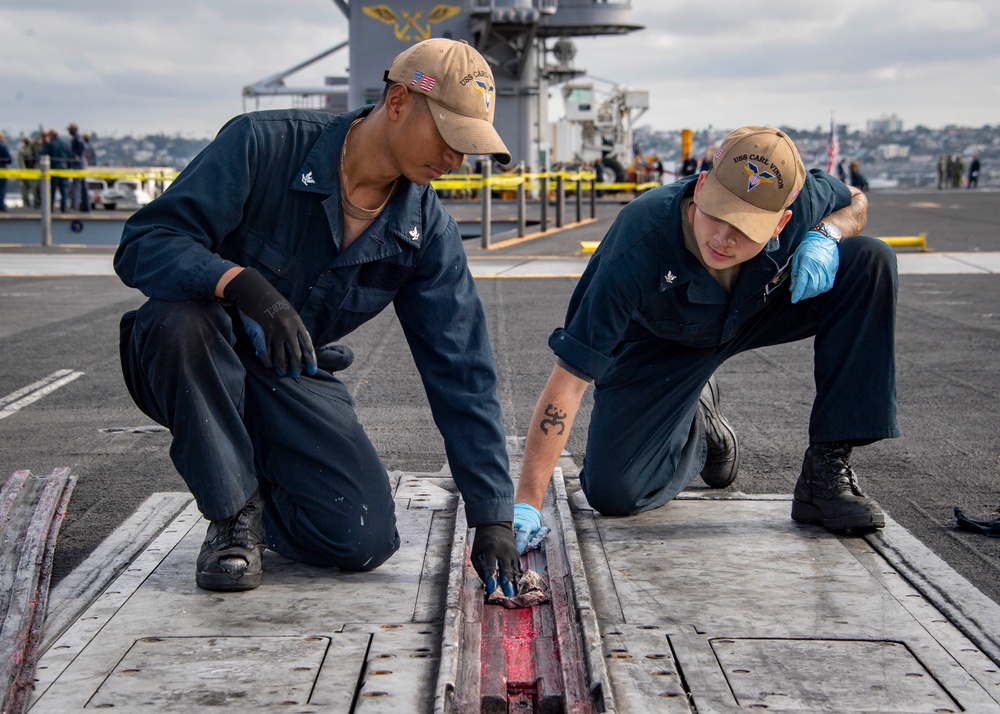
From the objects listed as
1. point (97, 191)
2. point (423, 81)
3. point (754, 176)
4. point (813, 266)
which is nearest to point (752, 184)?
point (754, 176)

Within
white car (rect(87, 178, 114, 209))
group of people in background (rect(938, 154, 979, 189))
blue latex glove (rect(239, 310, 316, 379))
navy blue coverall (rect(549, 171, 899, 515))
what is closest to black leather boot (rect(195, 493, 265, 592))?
blue latex glove (rect(239, 310, 316, 379))

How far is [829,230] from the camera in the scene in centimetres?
348

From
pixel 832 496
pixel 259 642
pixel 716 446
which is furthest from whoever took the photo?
pixel 716 446

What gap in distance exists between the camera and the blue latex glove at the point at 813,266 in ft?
10.9

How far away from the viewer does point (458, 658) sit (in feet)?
7.93

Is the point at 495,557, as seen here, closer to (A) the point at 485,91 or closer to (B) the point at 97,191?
(A) the point at 485,91

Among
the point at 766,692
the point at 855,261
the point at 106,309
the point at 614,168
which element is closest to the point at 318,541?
the point at 766,692

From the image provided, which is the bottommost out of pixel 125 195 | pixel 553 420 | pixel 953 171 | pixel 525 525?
pixel 525 525

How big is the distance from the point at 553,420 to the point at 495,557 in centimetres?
55

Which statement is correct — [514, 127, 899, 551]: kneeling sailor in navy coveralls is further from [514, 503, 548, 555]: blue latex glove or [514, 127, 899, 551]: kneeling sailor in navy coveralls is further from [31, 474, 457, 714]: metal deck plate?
[31, 474, 457, 714]: metal deck plate

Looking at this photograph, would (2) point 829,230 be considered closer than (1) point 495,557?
No

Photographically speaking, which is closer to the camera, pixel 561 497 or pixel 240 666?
pixel 240 666

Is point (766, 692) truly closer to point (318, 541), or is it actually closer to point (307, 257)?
point (318, 541)

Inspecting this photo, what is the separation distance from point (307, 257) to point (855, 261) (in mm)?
1656
